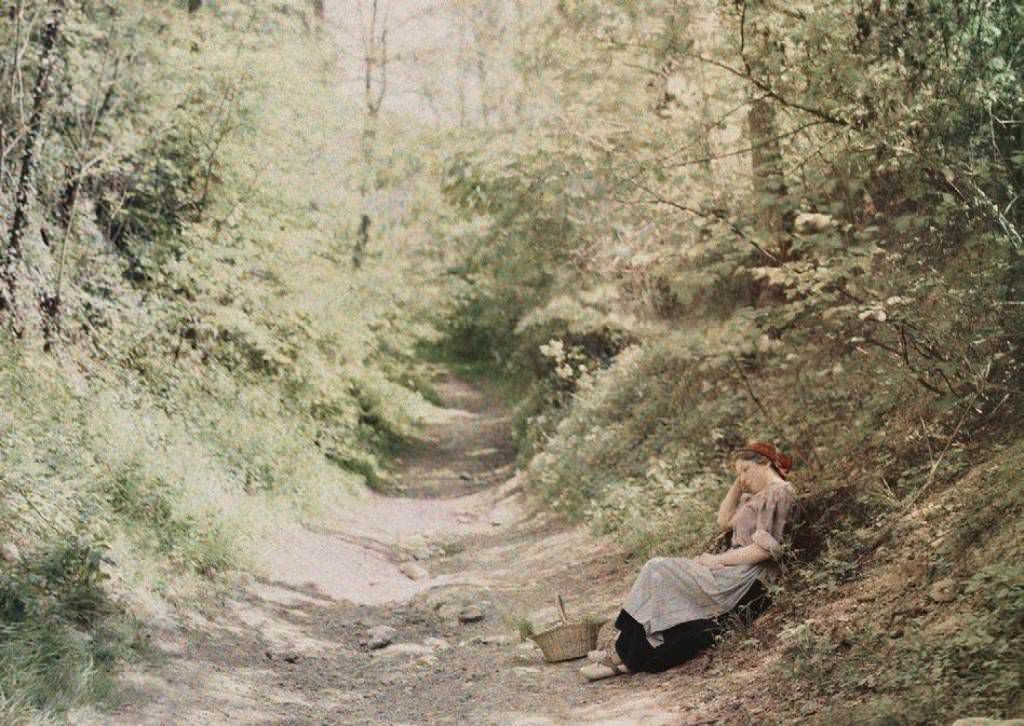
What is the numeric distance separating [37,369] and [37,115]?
2475mm

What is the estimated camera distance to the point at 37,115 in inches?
348

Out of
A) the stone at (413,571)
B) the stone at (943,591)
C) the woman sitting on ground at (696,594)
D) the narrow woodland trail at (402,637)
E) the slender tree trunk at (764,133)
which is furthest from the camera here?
the stone at (413,571)

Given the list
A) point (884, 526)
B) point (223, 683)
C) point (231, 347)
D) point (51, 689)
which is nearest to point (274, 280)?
point (231, 347)

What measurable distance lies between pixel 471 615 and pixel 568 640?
208 cm

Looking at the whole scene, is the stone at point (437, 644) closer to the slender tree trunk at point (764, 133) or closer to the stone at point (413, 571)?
the stone at point (413, 571)

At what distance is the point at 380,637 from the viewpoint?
8359 mm

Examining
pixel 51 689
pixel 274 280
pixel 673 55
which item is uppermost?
pixel 673 55

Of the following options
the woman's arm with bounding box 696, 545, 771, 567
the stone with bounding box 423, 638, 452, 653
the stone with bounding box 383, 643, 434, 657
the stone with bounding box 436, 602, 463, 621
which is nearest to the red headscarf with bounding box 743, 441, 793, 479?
the woman's arm with bounding box 696, 545, 771, 567

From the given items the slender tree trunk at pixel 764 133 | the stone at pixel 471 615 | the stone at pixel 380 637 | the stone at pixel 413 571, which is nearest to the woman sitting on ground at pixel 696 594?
the slender tree trunk at pixel 764 133

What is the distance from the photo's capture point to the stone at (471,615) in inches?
347

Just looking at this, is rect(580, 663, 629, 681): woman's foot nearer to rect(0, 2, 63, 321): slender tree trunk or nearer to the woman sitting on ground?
the woman sitting on ground

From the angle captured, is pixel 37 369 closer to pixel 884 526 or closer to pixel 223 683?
pixel 223 683

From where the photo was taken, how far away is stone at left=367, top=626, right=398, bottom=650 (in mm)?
8266

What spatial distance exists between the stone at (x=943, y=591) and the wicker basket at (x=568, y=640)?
260 centimetres
